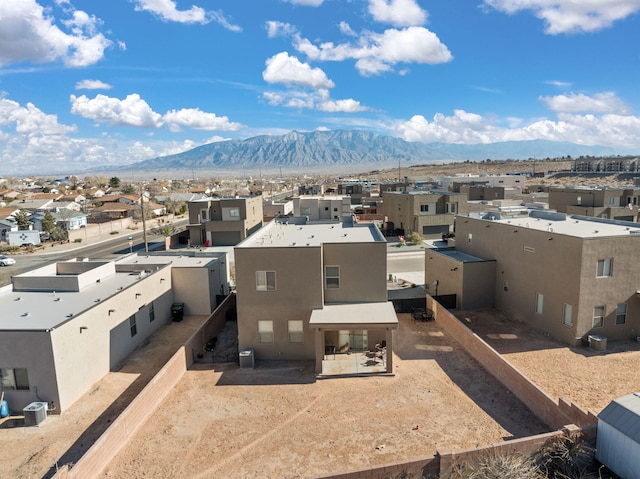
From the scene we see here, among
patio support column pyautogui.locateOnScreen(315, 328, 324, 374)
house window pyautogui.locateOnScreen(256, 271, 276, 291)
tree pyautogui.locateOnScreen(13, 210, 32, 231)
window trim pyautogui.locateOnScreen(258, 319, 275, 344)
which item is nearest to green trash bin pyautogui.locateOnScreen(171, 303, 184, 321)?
window trim pyautogui.locateOnScreen(258, 319, 275, 344)

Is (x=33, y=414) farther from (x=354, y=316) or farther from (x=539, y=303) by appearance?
(x=539, y=303)

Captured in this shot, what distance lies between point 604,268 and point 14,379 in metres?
25.4

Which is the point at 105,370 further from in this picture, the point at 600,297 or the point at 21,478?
the point at 600,297

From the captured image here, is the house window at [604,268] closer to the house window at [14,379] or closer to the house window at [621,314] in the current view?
the house window at [621,314]

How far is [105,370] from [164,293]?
281 inches

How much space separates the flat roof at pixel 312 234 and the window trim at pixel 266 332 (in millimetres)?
3581

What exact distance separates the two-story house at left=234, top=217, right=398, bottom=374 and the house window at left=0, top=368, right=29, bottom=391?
327 inches

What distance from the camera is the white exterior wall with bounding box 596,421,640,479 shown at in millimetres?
10641

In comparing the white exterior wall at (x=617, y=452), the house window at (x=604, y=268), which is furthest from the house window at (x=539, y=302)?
the white exterior wall at (x=617, y=452)

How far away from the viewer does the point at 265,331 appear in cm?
1952

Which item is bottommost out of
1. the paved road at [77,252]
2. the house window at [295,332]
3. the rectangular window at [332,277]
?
the paved road at [77,252]

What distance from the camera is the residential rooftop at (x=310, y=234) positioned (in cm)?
2130

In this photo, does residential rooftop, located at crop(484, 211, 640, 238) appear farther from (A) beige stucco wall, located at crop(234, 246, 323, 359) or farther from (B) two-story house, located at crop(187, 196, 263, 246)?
(B) two-story house, located at crop(187, 196, 263, 246)

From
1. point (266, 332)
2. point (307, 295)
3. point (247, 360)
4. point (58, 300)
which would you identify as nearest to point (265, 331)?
point (266, 332)
